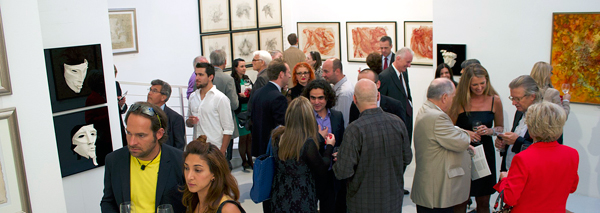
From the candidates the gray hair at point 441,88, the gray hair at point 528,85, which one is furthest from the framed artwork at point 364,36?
the gray hair at point 441,88

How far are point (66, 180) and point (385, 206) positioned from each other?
8.16 ft

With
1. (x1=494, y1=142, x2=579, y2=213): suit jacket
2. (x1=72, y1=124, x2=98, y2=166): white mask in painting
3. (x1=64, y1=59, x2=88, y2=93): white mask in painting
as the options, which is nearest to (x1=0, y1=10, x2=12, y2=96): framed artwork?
(x1=64, y1=59, x2=88, y2=93): white mask in painting

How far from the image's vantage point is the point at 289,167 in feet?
13.1

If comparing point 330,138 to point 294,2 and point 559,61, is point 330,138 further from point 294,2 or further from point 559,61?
point 294,2

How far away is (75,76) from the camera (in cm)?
389

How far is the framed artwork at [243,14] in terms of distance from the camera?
405 inches

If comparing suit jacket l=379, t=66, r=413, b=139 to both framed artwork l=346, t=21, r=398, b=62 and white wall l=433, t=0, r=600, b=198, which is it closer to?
white wall l=433, t=0, r=600, b=198

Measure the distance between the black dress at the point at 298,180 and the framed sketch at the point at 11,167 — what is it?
178cm

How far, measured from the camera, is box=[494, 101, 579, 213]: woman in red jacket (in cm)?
323

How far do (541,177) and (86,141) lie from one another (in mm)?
3313

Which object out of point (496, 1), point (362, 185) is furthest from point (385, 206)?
point (496, 1)

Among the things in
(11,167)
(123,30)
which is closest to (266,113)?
(11,167)

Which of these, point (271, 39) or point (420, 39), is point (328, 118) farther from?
point (271, 39)

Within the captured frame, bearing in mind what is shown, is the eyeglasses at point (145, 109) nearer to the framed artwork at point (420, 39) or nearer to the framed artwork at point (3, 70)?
the framed artwork at point (3, 70)
